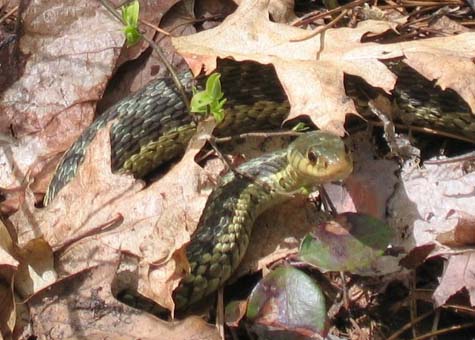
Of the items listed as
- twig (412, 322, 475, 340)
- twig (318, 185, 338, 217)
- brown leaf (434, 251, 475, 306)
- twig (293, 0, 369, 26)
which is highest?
twig (293, 0, 369, 26)

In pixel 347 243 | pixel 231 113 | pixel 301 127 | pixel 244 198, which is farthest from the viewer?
pixel 231 113

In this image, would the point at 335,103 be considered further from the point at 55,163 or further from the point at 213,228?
the point at 55,163

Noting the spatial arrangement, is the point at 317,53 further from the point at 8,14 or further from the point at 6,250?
the point at 8,14

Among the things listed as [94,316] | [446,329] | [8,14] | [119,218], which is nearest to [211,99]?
[119,218]

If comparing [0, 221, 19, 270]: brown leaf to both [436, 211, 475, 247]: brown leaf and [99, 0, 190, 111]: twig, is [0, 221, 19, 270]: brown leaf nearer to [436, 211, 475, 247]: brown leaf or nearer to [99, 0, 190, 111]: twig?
[99, 0, 190, 111]: twig

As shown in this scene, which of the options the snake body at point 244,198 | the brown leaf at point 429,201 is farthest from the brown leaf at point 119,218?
the brown leaf at point 429,201

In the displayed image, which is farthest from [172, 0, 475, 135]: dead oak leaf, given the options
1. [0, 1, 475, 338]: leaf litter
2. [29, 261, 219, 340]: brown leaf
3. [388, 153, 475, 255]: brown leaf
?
[29, 261, 219, 340]: brown leaf
